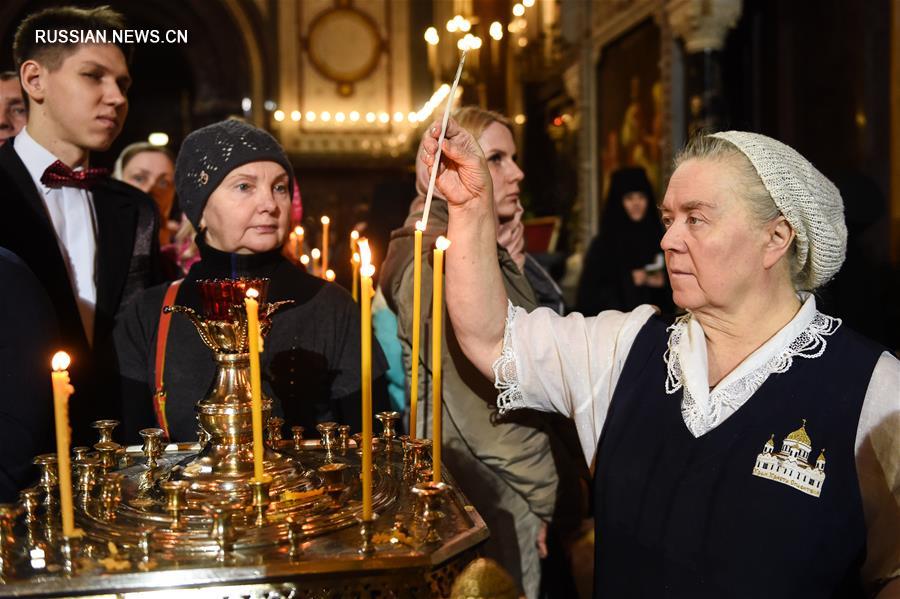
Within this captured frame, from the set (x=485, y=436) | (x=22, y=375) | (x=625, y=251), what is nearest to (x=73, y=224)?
(x=22, y=375)

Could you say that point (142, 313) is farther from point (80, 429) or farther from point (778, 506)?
point (778, 506)

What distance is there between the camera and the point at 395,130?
14.8 metres

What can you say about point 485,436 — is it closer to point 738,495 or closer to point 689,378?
point 689,378

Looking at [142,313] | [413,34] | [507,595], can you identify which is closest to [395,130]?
[413,34]

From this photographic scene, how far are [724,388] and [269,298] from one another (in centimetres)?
112

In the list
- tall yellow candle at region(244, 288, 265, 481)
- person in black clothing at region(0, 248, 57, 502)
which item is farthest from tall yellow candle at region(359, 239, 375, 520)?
person in black clothing at region(0, 248, 57, 502)

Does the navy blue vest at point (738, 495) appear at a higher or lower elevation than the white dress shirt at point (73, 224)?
lower

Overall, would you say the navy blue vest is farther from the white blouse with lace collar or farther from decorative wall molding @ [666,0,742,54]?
decorative wall molding @ [666,0,742,54]

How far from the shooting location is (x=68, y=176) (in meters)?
2.41

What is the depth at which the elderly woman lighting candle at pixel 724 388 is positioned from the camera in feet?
5.33

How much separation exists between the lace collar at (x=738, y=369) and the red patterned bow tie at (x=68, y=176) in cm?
169

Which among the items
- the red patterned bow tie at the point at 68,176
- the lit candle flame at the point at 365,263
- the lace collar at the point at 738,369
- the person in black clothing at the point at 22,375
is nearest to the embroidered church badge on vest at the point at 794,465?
the lace collar at the point at 738,369

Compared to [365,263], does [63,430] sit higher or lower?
lower

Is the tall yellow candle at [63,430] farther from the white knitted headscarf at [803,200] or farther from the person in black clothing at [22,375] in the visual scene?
the white knitted headscarf at [803,200]
